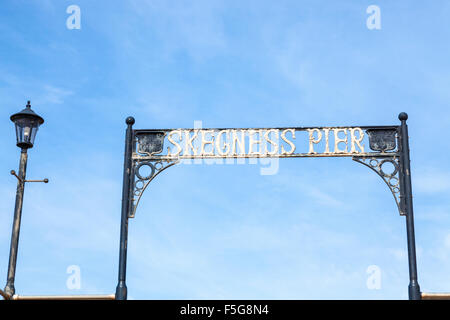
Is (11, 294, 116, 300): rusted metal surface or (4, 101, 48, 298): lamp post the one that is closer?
(4, 101, 48, 298): lamp post

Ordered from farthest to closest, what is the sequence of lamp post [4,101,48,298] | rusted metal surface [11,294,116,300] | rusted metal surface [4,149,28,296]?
rusted metal surface [11,294,116,300] → lamp post [4,101,48,298] → rusted metal surface [4,149,28,296]

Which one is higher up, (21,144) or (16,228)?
(21,144)

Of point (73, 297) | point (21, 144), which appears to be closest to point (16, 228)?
point (21, 144)

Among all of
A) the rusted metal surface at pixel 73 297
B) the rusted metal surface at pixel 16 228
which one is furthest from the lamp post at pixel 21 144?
the rusted metal surface at pixel 73 297

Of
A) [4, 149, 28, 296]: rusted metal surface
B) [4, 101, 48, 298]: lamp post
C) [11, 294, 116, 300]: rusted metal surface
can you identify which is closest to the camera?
[4, 149, 28, 296]: rusted metal surface

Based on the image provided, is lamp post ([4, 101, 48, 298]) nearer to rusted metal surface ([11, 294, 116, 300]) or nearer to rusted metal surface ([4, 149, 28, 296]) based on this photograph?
rusted metal surface ([4, 149, 28, 296])

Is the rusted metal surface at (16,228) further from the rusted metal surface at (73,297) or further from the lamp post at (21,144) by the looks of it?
the rusted metal surface at (73,297)

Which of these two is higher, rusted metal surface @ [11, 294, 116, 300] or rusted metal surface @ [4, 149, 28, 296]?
rusted metal surface @ [4, 149, 28, 296]

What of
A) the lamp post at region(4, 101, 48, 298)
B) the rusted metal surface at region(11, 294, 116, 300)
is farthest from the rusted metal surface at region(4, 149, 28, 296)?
the rusted metal surface at region(11, 294, 116, 300)

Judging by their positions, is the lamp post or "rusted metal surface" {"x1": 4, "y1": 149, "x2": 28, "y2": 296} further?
the lamp post

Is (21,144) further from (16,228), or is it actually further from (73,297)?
(73,297)
